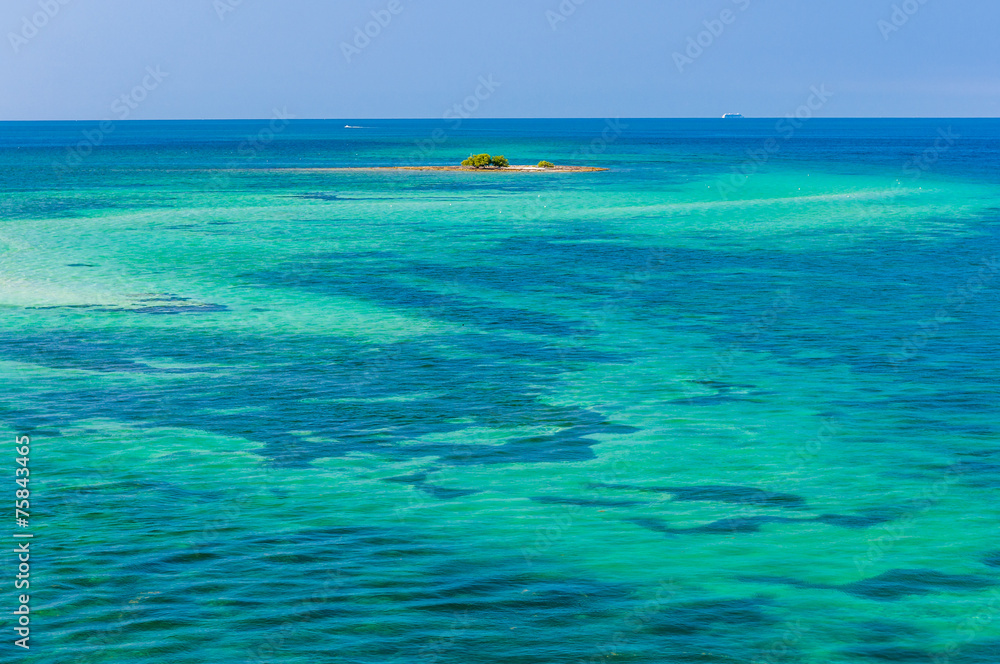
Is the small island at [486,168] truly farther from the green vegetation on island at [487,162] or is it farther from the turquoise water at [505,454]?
the turquoise water at [505,454]

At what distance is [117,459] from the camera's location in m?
20.7

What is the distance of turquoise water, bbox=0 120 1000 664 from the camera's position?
1439 cm

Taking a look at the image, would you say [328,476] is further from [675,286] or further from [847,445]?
[675,286]

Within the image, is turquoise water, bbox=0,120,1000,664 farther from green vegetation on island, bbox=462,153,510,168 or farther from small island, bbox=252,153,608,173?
green vegetation on island, bbox=462,153,510,168

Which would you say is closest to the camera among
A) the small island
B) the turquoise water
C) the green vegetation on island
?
A: the turquoise water

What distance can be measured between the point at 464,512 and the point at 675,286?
971 inches

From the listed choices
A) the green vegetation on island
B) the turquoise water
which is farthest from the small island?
the turquoise water

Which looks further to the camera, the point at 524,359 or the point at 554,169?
the point at 554,169

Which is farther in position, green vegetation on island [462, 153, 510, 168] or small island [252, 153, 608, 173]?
green vegetation on island [462, 153, 510, 168]

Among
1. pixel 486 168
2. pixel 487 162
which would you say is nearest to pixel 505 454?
pixel 486 168

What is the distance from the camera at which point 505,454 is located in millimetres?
21188

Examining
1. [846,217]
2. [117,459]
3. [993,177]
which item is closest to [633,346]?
[117,459]

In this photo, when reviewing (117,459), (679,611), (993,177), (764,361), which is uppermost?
(993,177)

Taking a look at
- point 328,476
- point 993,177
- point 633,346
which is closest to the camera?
point 328,476
